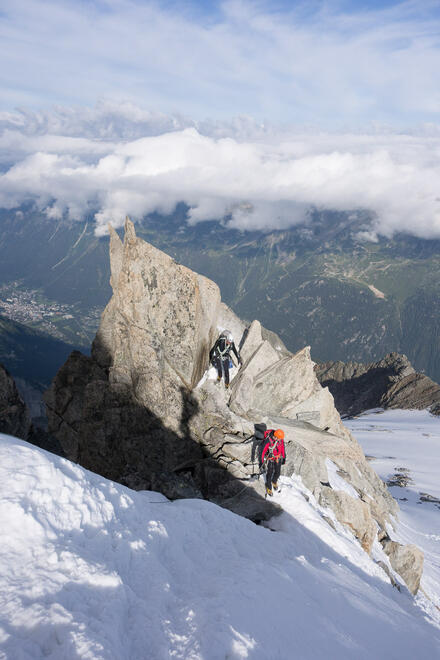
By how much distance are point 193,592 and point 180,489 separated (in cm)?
942

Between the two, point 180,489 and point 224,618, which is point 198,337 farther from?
point 224,618

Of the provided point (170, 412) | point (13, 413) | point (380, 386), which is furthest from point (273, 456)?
point (380, 386)

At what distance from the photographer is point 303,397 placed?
3434 centimetres

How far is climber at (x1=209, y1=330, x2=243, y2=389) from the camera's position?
25953mm

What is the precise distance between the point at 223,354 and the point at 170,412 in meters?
5.58

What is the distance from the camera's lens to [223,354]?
26141 mm

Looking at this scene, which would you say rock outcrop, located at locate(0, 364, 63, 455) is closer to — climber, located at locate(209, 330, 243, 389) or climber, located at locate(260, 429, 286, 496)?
climber, located at locate(209, 330, 243, 389)

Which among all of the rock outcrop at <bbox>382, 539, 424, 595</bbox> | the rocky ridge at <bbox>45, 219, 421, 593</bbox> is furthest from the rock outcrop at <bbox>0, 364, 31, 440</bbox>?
the rock outcrop at <bbox>382, 539, 424, 595</bbox>

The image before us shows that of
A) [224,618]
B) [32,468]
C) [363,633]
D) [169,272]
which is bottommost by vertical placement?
[363,633]

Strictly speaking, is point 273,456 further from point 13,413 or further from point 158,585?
point 13,413

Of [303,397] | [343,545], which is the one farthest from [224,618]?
[303,397]

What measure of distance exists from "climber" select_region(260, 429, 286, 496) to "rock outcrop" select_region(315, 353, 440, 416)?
8956cm

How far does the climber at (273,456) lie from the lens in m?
20.9

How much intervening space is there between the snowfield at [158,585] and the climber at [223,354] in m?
10.3
